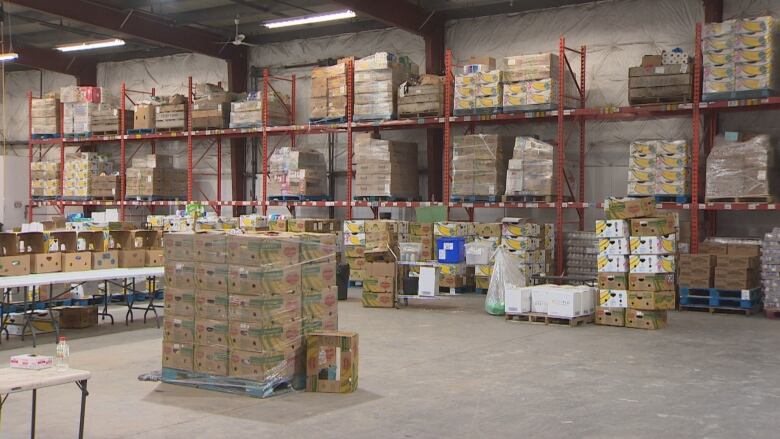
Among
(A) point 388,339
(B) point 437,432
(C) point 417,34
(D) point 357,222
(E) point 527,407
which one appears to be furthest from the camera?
(C) point 417,34

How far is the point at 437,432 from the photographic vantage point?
246 inches

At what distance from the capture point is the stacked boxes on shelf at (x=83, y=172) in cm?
2241

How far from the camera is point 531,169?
15531mm

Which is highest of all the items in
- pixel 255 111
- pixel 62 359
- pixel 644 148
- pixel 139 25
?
pixel 139 25

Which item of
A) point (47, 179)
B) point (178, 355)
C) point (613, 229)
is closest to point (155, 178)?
point (47, 179)

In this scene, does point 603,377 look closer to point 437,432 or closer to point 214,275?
point 437,432

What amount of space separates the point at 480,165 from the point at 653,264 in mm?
5207

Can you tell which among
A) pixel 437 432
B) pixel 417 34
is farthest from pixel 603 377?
pixel 417 34

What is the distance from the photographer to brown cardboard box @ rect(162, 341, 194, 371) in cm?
779

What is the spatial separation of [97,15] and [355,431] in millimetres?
14987

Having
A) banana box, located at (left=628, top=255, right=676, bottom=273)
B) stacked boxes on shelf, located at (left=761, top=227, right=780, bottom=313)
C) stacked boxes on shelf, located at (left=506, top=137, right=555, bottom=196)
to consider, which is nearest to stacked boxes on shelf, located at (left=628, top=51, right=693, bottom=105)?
stacked boxes on shelf, located at (left=506, top=137, right=555, bottom=196)

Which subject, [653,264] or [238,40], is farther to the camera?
[238,40]

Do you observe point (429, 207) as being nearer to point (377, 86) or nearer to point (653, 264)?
point (377, 86)

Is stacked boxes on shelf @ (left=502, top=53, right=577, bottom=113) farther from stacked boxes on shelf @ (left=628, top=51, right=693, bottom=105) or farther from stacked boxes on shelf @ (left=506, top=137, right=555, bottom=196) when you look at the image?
stacked boxes on shelf @ (left=628, top=51, right=693, bottom=105)
